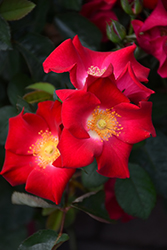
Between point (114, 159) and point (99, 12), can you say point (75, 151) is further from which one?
point (99, 12)

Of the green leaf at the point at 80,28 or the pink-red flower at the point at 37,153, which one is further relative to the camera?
Result: the green leaf at the point at 80,28

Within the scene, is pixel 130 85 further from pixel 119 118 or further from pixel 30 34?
pixel 30 34

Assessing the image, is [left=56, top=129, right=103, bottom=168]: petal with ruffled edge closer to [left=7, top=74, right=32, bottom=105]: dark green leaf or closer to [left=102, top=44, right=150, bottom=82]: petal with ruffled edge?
[left=102, top=44, right=150, bottom=82]: petal with ruffled edge

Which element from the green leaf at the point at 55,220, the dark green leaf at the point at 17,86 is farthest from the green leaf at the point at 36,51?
the green leaf at the point at 55,220

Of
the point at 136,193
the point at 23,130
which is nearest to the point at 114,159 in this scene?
the point at 23,130

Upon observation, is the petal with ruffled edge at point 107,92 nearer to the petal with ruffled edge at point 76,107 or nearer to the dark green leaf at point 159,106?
the petal with ruffled edge at point 76,107

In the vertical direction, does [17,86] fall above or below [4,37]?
below

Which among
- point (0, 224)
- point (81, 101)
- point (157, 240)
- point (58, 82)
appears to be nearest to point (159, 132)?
point (58, 82)
